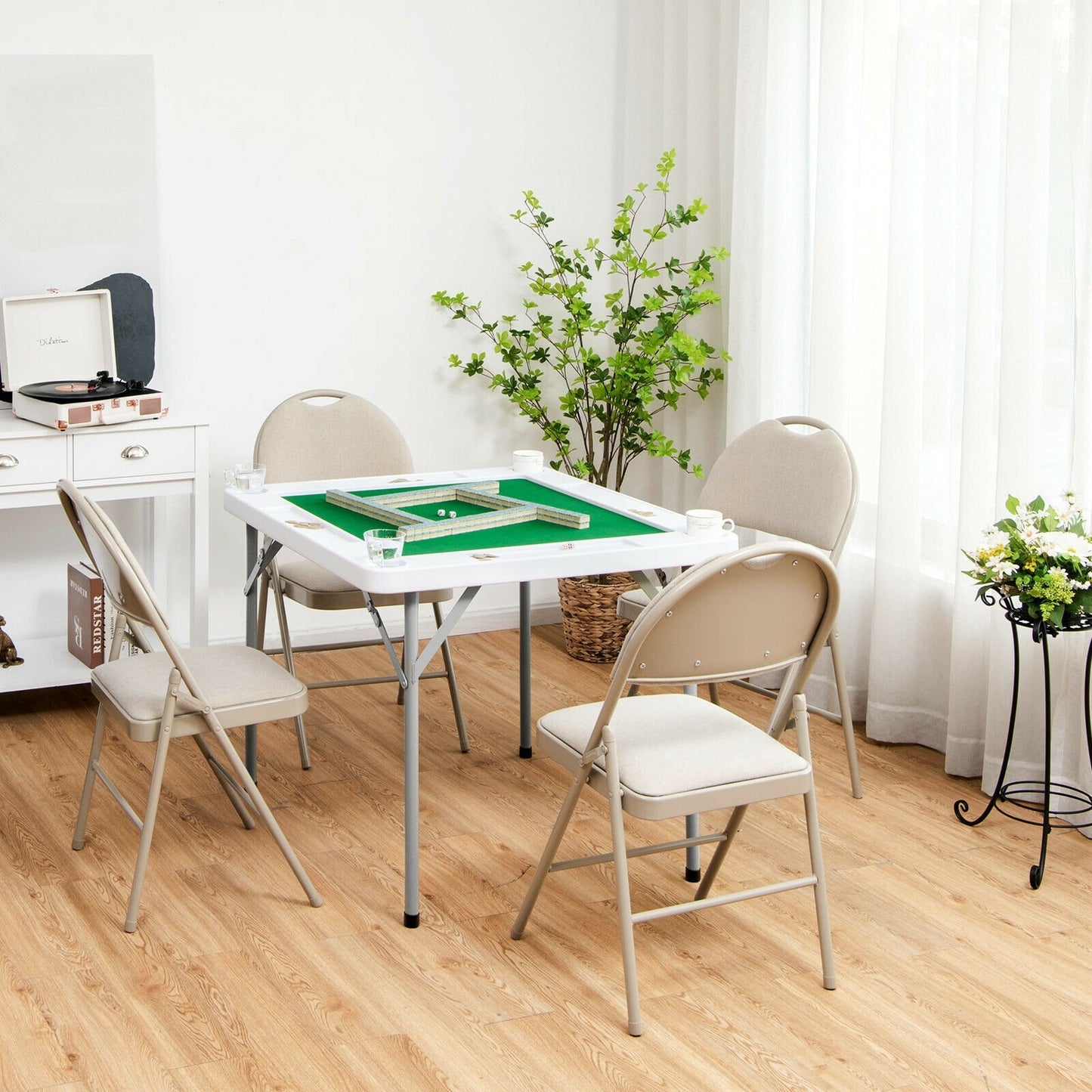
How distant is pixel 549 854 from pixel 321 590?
119 centimetres

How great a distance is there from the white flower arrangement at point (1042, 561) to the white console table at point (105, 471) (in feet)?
6.74

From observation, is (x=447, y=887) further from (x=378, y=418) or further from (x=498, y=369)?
(x=498, y=369)

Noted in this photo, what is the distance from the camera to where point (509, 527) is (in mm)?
3135

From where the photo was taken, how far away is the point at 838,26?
3896mm

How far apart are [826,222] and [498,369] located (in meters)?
1.31

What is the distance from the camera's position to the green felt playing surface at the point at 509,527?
9.71 feet

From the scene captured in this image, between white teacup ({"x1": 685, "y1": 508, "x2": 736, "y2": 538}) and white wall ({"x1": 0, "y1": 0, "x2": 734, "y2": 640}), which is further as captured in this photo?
white wall ({"x1": 0, "y1": 0, "x2": 734, "y2": 640})

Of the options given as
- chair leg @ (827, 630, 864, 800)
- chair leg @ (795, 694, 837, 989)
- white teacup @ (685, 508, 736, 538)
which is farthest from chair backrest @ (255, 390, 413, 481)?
chair leg @ (795, 694, 837, 989)

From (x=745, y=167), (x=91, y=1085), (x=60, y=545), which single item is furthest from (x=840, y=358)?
(x=91, y=1085)

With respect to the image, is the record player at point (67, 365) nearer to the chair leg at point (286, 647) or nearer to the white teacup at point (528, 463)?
the chair leg at point (286, 647)

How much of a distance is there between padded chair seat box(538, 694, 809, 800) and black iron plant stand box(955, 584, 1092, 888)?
81cm

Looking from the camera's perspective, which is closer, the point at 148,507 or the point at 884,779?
the point at 884,779

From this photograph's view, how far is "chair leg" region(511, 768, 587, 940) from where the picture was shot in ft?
8.41

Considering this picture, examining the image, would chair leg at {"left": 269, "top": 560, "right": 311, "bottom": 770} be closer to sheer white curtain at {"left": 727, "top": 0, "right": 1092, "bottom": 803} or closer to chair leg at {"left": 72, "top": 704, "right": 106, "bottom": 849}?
chair leg at {"left": 72, "top": 704, "right": 106, "bottom": 849}
